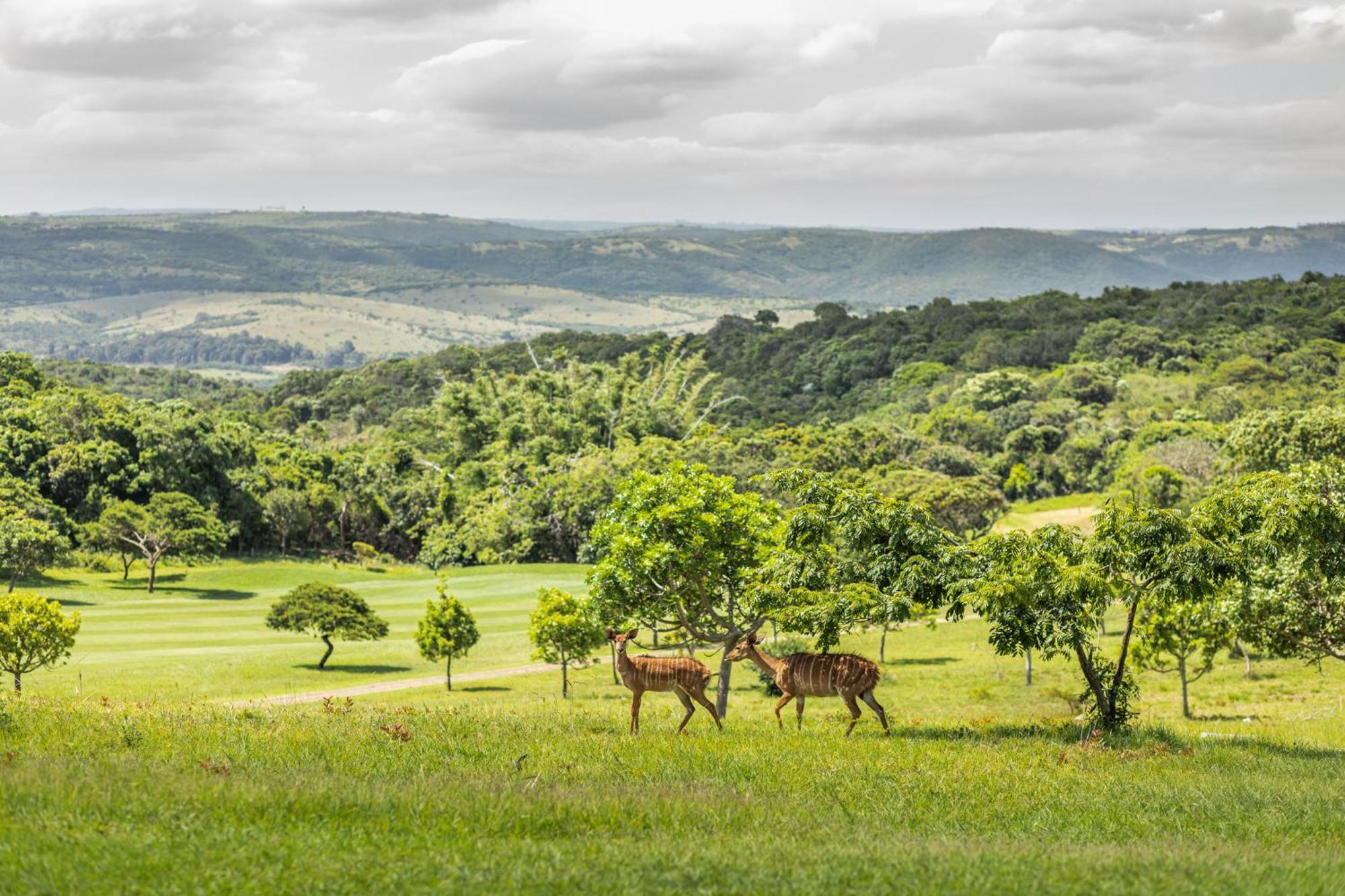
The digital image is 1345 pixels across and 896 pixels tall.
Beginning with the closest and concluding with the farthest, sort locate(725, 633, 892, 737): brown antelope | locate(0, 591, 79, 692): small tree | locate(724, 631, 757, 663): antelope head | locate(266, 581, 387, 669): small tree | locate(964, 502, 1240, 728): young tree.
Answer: locate(964, 502, 1240, 728): young tree, locate(725, 633, 892, 737): brown antelope, locate(724, 631, 757, 663): antelope head, locate(0, 591, 79, 692): small tree, locate(266, 581, 387, 669): small tree

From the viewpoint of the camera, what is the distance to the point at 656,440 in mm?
80812

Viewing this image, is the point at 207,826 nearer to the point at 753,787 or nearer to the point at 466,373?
the point at 753,787

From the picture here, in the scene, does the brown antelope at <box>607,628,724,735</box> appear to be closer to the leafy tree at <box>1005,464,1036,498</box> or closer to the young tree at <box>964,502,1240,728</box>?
the young tree at <box>964,502,1240,728</box>

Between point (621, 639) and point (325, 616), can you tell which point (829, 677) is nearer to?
point (621, 639)

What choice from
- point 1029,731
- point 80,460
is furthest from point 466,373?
point 1029,731

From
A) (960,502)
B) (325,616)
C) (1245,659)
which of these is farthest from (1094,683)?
(960,502)

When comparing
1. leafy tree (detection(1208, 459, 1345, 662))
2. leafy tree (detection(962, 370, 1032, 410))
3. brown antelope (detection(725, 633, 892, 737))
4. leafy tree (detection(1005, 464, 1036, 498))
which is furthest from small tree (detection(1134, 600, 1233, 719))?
leafy tree (detection(962, 370, 1032, 410))

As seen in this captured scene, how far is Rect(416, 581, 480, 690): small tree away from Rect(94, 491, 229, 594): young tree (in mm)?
26067

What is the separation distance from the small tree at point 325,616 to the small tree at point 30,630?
929 centimetres

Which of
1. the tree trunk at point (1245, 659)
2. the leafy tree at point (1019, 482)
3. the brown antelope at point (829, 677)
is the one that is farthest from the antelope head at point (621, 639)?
the leafy tree at point (1019, 482)

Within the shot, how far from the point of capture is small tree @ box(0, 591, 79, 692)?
1184 inches

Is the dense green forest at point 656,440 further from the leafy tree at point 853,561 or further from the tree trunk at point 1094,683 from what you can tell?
the leafy tree at point 853,561

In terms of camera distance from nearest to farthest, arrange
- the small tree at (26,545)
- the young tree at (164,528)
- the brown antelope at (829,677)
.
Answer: the brown antelope at (829,677) < the small tree at (26,545) < the young tree at (164,528)

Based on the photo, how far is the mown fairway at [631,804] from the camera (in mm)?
8477
